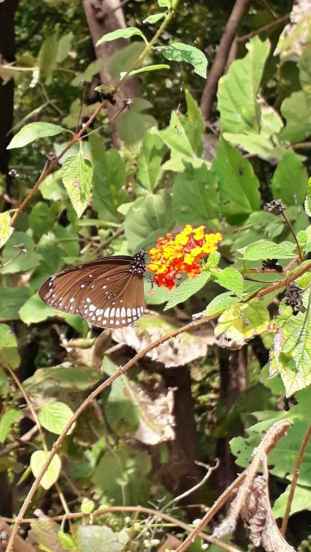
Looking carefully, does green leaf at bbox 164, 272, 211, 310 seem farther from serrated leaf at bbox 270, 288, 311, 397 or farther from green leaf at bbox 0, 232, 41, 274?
green leaf at bbox 0, 232, 41, 274

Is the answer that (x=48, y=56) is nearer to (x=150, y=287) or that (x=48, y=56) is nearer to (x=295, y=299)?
(x=150, y=287)

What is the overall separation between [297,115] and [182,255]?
564mm

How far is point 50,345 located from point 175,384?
93 centimetres

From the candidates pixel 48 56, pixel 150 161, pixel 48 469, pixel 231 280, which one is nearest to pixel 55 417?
pixel 48 469

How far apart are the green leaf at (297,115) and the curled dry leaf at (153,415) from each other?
48cm

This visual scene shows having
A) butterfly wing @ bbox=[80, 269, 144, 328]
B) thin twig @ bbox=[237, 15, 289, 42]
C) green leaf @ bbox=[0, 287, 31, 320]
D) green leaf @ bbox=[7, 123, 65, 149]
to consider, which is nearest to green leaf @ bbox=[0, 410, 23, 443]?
green leaf @ bbox=[0, 287, 31, 320]

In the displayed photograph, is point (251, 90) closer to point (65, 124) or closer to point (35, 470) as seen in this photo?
point (65, 124)

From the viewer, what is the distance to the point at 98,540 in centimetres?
102

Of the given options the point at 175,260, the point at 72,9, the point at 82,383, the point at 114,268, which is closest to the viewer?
the point at 175,260

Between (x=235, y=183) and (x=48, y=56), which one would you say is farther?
(x=48, y=56)

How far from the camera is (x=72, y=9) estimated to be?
2.39m

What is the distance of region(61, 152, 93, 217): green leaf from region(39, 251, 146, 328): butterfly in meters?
0.14

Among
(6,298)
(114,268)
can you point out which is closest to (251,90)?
(114,268)

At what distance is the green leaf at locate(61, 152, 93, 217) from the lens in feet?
3.10
